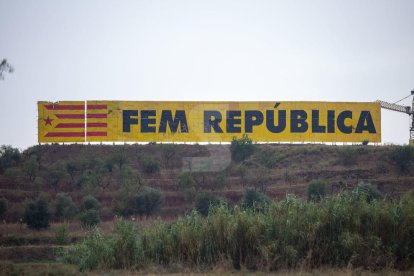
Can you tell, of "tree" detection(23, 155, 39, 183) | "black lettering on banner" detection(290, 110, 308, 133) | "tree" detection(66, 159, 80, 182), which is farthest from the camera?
"black lettering on banner" detection(290, 110, 308, 133)

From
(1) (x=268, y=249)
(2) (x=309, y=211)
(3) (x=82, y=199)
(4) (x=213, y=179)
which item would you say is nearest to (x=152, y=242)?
(1) (x=268, y=249)

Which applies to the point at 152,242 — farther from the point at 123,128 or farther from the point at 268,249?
the point at 123,128

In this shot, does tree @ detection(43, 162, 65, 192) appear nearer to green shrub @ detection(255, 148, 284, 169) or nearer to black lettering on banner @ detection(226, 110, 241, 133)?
black lettering on banner @ detection(226, 110, 241, 133)

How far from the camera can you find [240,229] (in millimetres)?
25516

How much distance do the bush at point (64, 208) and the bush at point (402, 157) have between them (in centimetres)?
2912

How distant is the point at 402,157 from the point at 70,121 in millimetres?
31373

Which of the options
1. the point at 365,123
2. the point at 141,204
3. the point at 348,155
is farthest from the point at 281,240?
the point at 365,123

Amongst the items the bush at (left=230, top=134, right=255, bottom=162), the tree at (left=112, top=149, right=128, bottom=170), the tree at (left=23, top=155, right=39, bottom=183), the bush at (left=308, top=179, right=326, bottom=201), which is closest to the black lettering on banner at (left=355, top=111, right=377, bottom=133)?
the bush at (left=230, top=134, right=255, bottom=162)

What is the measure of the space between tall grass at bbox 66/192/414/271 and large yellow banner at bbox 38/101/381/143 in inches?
1391

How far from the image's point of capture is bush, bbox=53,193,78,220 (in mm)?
48328

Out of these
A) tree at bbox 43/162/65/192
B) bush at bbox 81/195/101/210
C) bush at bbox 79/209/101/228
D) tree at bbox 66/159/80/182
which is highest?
tree at bbox 66/159/80/182

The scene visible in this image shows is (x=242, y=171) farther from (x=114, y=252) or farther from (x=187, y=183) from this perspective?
(x=114, y=252)

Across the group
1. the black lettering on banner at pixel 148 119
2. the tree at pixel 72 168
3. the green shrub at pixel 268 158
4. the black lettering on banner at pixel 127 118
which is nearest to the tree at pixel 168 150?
the black lettering on banner at pixel 148 119

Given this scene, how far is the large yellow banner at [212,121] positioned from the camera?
202 ft
